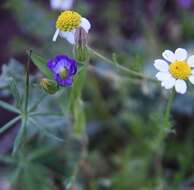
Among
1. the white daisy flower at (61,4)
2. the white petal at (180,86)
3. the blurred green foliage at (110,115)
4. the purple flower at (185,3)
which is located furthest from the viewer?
the purple flower at (185,3)

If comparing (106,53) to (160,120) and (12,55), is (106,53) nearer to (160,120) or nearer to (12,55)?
(12,55)

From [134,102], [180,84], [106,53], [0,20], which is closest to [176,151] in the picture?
[134,102]

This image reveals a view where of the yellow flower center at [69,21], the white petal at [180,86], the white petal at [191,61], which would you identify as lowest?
the white petal at [180,86]

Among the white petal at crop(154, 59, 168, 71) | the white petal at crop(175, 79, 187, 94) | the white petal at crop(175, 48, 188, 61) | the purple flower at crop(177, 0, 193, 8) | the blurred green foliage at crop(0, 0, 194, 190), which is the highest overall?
the purple flower at crop(177, 0, 193, 8)

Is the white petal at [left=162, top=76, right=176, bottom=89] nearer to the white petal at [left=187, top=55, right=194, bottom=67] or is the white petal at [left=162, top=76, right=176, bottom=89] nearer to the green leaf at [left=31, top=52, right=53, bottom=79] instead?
the white petal at [left=187, top=55, right=194, bottom=67]

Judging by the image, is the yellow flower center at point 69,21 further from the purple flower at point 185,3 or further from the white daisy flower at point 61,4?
the purple flower at point 185,3

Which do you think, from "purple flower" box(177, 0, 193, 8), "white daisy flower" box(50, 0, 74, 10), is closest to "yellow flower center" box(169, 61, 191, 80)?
"white daisy flower" box(50, 0, 74, 10)

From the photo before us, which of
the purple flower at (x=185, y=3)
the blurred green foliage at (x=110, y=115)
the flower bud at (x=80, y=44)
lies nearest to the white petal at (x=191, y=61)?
the blurred green foliage at (x=110, y=115)
